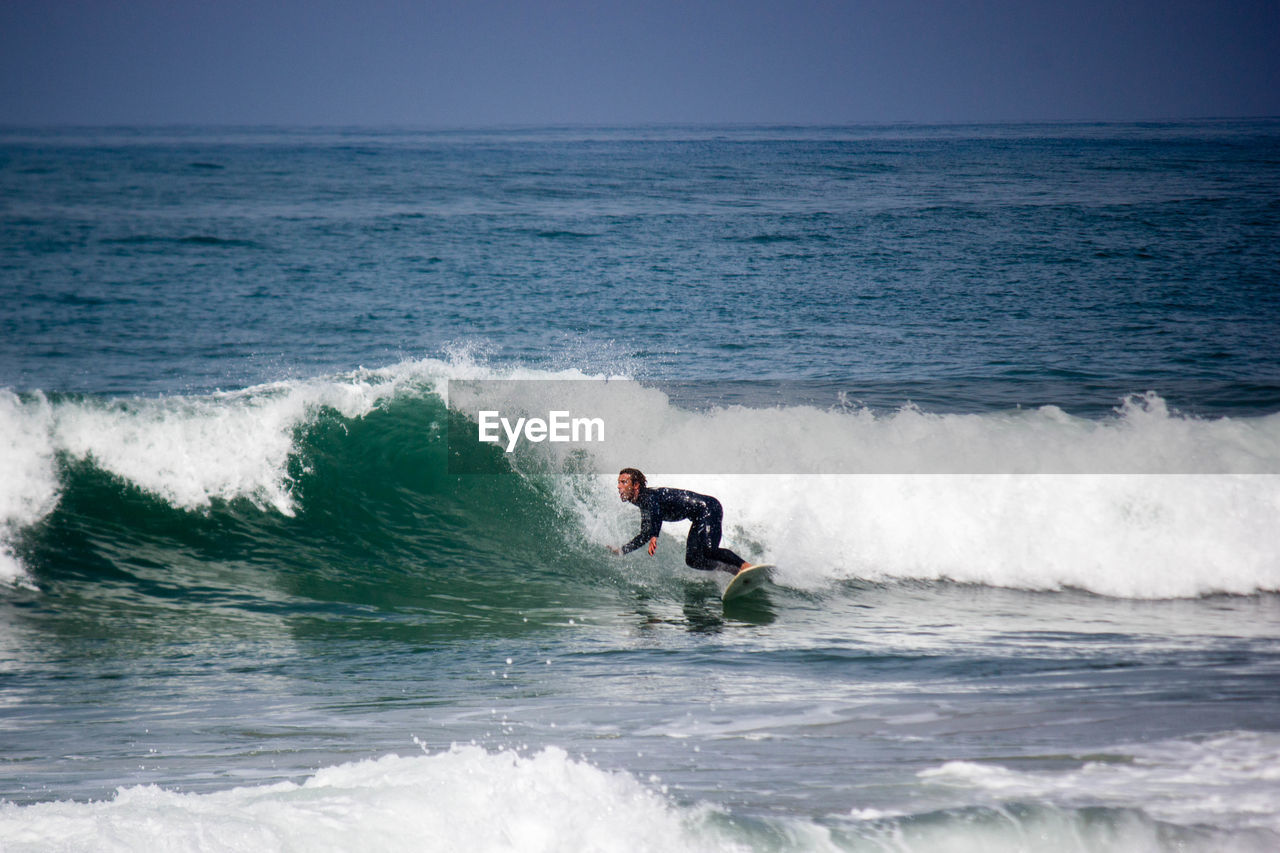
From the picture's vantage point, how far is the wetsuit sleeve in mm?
8570

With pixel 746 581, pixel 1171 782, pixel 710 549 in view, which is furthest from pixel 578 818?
pixel 710 549

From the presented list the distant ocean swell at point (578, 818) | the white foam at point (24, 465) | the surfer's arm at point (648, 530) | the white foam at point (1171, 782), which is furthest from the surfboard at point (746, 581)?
the white foam at point (24, 465)

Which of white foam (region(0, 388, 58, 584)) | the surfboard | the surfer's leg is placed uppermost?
white foam (region(0, 388, 58, 584))

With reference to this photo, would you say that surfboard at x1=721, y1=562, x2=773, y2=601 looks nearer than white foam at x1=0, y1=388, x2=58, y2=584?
Yes

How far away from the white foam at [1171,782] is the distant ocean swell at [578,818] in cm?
1

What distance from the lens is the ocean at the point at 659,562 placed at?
404 cm

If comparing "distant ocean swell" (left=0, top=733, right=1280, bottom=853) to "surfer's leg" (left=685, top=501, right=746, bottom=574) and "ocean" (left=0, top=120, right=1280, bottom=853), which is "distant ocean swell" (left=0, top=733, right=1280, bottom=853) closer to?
"ocean" (left=0, top=120, right=1280, bottom=853)

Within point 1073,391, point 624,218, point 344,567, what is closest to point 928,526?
point 344,567

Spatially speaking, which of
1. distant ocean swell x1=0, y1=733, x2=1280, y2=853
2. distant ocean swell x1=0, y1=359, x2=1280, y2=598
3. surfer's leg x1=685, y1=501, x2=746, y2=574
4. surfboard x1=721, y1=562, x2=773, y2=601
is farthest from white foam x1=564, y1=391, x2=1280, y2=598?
distant ocean swell x1=0, y1=733, x2=1280, y2=853

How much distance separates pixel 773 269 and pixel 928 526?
17443 millimetres

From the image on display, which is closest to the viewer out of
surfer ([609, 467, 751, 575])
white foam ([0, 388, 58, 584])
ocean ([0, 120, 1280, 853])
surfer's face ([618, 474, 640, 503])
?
ocean ([0, 120, 1280, 853])

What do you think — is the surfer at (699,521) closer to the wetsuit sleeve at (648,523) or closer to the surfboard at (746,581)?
the wetsuit sleeve at (648,523)

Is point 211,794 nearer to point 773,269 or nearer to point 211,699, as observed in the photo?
point 211,699

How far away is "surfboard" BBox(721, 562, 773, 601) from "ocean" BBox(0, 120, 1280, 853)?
17cm
